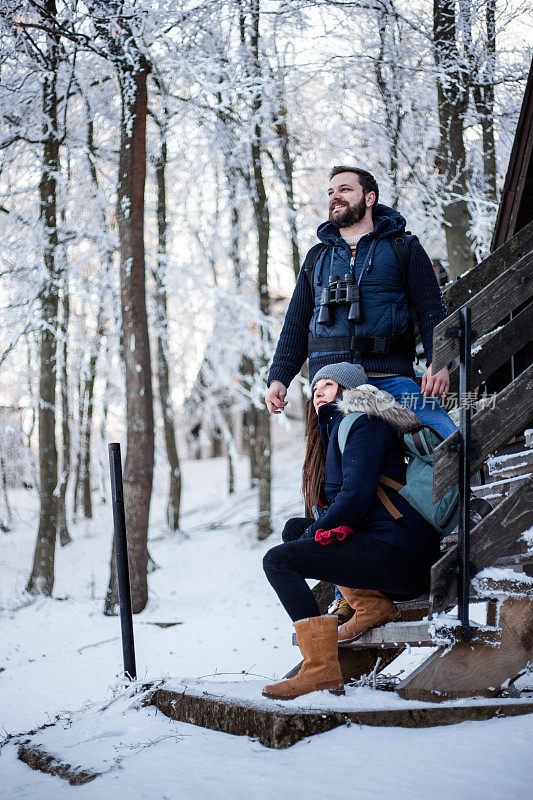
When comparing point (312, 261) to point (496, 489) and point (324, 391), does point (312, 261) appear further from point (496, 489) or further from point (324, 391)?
point (496, 489)

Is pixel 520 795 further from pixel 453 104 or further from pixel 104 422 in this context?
pixel 104 422

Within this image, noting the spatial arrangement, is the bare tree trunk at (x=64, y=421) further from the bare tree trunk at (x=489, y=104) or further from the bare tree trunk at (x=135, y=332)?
the bare tree trunk at (x=489, y=104)

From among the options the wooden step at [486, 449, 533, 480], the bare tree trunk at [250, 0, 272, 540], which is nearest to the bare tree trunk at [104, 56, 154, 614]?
the bare tree trunk at [250, 0, 272, 540]

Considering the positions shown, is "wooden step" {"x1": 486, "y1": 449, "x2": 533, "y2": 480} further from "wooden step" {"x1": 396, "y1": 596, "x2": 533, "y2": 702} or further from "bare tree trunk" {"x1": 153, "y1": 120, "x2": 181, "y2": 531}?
"bare tree trunk" {"x1": 153, "y1": 120, "x2": 181, "y2": 531}

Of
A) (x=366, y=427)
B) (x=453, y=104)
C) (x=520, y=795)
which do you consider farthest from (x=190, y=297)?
(x=520, y=795)

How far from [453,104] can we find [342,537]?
7.69 m

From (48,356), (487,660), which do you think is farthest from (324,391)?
(48,356)

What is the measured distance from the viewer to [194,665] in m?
6.62

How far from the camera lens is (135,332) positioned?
9102mm

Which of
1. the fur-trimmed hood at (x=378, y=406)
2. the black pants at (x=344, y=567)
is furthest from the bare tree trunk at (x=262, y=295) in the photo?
the black pants at (x=344, y=567)

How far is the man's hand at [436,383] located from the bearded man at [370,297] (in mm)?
191

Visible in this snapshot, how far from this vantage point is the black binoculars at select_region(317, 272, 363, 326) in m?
3.74

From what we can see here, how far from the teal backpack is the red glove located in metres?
0.22

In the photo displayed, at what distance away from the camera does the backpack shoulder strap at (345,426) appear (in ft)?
10.9
